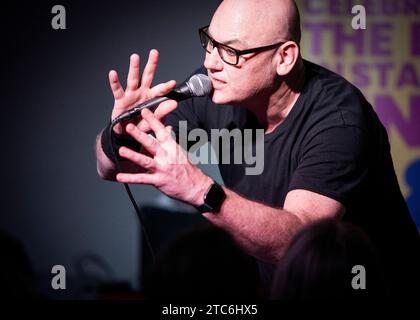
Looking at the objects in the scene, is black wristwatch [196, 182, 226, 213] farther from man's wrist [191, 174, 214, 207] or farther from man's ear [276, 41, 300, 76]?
man's ear [276, 41, 300, 76]

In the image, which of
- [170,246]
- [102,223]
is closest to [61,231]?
[102,223]

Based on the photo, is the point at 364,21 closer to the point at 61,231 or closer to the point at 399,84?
the point at 399,84

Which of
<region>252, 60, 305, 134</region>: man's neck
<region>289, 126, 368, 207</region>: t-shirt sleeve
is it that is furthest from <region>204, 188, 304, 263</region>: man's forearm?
<region>252, 60, 305, 134</region>: man's neck

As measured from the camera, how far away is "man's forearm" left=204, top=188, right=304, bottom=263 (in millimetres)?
1838

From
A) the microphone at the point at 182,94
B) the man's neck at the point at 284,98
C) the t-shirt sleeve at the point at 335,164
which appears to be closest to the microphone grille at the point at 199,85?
the microphone at the point at 182,94

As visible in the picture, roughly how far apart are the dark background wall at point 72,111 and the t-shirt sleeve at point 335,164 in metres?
1.62

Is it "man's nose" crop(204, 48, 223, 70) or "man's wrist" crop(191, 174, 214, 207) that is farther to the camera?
"man's nose" crop(204, 48, 223, 70)

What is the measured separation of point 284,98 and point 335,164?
334 millimetres

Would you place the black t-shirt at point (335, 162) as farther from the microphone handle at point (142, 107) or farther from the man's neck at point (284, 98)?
the microphone handle at point (142, 107)

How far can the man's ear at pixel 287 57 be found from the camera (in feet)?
7.13

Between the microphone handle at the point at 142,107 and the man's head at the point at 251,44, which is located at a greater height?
the man's head at the point at 251,44

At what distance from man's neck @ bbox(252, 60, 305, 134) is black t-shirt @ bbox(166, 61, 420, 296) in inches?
1.1

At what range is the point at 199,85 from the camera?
81.6 inches
